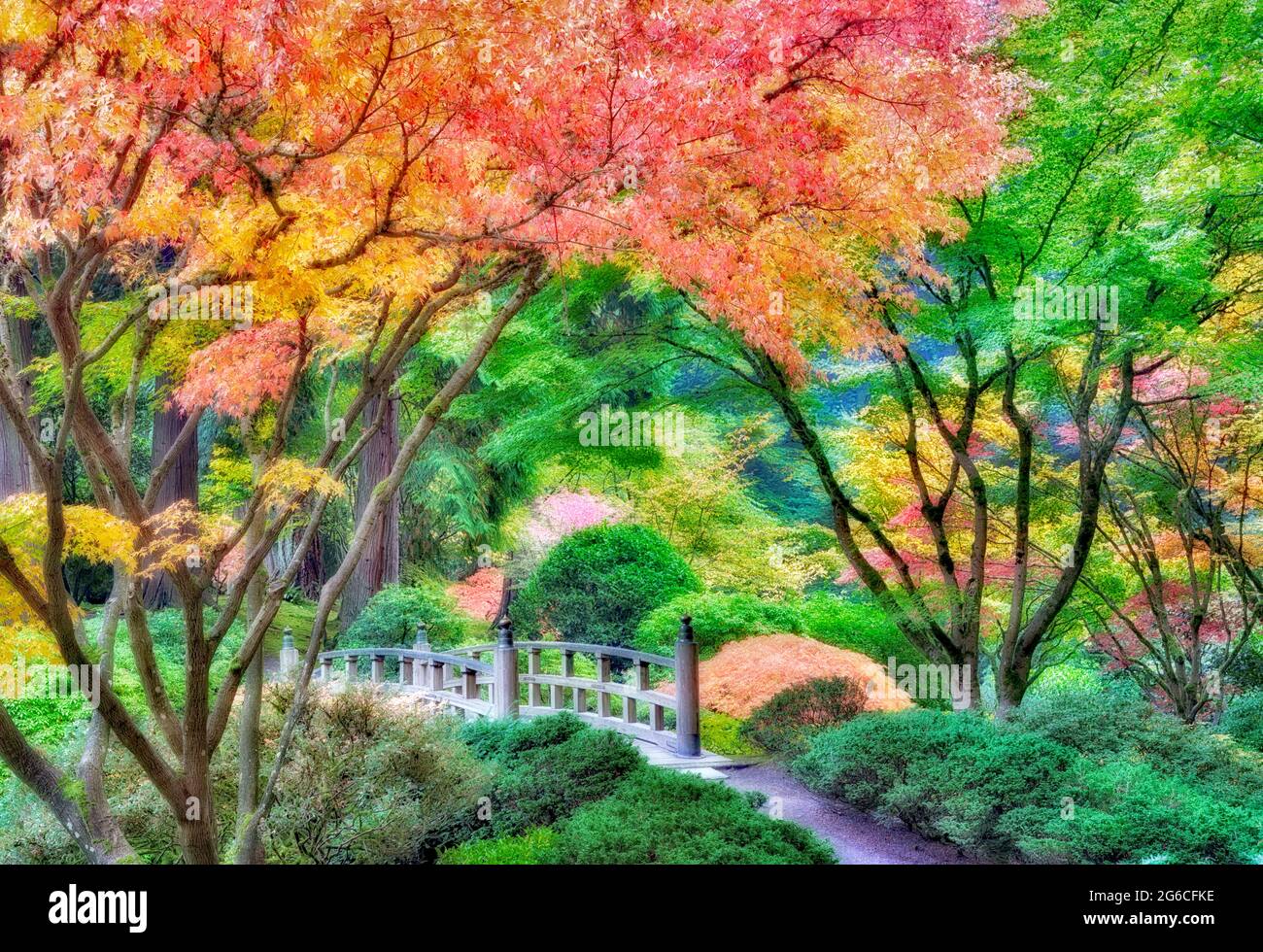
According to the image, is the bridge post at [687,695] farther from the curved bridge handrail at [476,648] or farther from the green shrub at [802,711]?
the curved bridge handrail at [476,648]

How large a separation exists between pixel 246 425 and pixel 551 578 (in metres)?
5.29

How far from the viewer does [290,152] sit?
13.3 feet

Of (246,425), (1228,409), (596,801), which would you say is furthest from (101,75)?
(1228,409)

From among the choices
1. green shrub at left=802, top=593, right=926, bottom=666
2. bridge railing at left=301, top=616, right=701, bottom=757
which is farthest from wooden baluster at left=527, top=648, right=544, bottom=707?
green shrub at left=802, top=593, right=926, bottom=666

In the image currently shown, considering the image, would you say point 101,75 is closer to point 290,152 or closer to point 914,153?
point 290,152

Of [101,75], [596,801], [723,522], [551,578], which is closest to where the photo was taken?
[101,75]

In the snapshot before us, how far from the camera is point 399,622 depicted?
11227 mm

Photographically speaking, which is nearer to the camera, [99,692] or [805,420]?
[99,692]

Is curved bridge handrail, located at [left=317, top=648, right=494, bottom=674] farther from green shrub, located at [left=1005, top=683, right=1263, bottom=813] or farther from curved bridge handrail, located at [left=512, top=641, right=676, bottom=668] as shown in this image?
green shrub, located at [left=1005, top=683, right=1263, bottom=813]

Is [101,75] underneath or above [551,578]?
above

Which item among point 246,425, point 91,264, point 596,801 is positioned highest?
point 91,264

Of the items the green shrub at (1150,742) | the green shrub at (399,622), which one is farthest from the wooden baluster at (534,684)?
the green shrub at (1150,742)

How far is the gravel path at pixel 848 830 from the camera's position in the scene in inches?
245

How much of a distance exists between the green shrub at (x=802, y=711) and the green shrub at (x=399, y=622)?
427cm
